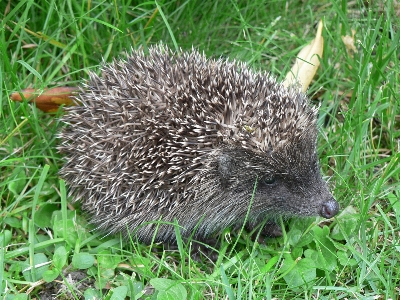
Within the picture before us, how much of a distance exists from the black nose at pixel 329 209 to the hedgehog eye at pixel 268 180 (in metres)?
0.37

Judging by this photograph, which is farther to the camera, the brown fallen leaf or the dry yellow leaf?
the dry yellow leaf

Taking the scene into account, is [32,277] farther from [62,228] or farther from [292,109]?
[292,109]

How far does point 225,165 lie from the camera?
163 inches

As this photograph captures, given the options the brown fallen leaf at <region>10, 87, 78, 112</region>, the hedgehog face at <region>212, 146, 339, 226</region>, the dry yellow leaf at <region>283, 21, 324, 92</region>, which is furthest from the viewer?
the dry yellow leaf at <region>283, 21, 324, 92</region>

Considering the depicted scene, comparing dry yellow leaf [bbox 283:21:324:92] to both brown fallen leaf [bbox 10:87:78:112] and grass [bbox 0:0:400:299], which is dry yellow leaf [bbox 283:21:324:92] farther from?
brown fallen leaf [bbox 10:87:78:112]

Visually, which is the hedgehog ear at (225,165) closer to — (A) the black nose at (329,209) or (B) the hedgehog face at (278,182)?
(B) the hedgehog face at (278,182)

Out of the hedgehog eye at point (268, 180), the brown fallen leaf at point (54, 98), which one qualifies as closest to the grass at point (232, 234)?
the brown fallen leaf at point (54, 98)

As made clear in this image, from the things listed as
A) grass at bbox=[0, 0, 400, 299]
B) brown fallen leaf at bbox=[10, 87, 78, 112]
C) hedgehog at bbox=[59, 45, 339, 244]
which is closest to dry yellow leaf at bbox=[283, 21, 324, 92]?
grass at bbox=[0, 0, 400, 299]

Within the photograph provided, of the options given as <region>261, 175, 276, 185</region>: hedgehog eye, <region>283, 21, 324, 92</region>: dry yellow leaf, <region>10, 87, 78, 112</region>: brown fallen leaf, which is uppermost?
<region>283, 21, 324, 92</region>: dry yellow leaf

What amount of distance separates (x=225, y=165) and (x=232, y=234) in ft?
2.43

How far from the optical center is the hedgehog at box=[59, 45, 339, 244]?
4105mm

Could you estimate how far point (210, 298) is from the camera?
13.4ft

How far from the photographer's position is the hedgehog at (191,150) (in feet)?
13.5

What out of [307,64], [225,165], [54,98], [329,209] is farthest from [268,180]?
[54,98]
